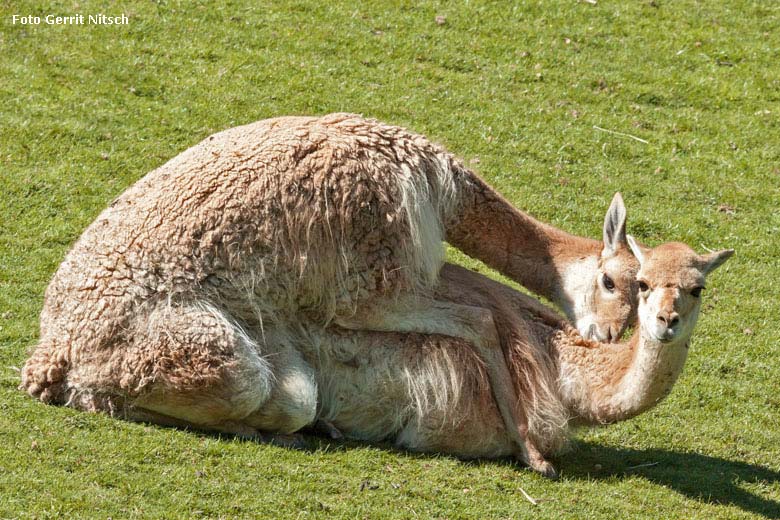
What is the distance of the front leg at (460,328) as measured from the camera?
26.8ft

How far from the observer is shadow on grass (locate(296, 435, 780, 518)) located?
8.02 m

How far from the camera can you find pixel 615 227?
867 cm

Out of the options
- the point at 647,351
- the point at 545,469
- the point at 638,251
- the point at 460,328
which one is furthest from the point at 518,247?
the point at 545,469

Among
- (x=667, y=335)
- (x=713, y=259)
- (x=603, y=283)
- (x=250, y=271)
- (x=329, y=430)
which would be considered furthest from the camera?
(x=603, y=283)

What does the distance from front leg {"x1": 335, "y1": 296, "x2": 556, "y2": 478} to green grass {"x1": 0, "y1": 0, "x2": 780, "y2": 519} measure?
1.21 feet

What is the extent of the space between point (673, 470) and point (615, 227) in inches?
74.5

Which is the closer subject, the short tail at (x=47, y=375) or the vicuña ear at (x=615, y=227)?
the short tail at (x=47, y=375)

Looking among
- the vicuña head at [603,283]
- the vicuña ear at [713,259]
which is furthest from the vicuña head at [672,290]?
the vicuña head at [603,283]

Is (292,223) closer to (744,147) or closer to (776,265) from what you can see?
(776,265)

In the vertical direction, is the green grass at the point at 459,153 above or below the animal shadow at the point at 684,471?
above

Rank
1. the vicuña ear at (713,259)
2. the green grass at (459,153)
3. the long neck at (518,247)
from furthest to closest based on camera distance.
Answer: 1. the long neck at (518,247)
2. the vicuña ear at (713,259)
3. the green grass at (459,153)

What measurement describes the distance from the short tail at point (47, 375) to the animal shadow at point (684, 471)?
143 inches

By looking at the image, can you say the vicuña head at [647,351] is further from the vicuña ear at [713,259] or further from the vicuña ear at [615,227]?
the vicuña ear at [615,227]

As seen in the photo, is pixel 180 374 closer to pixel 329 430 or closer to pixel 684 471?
pixel 329 430
